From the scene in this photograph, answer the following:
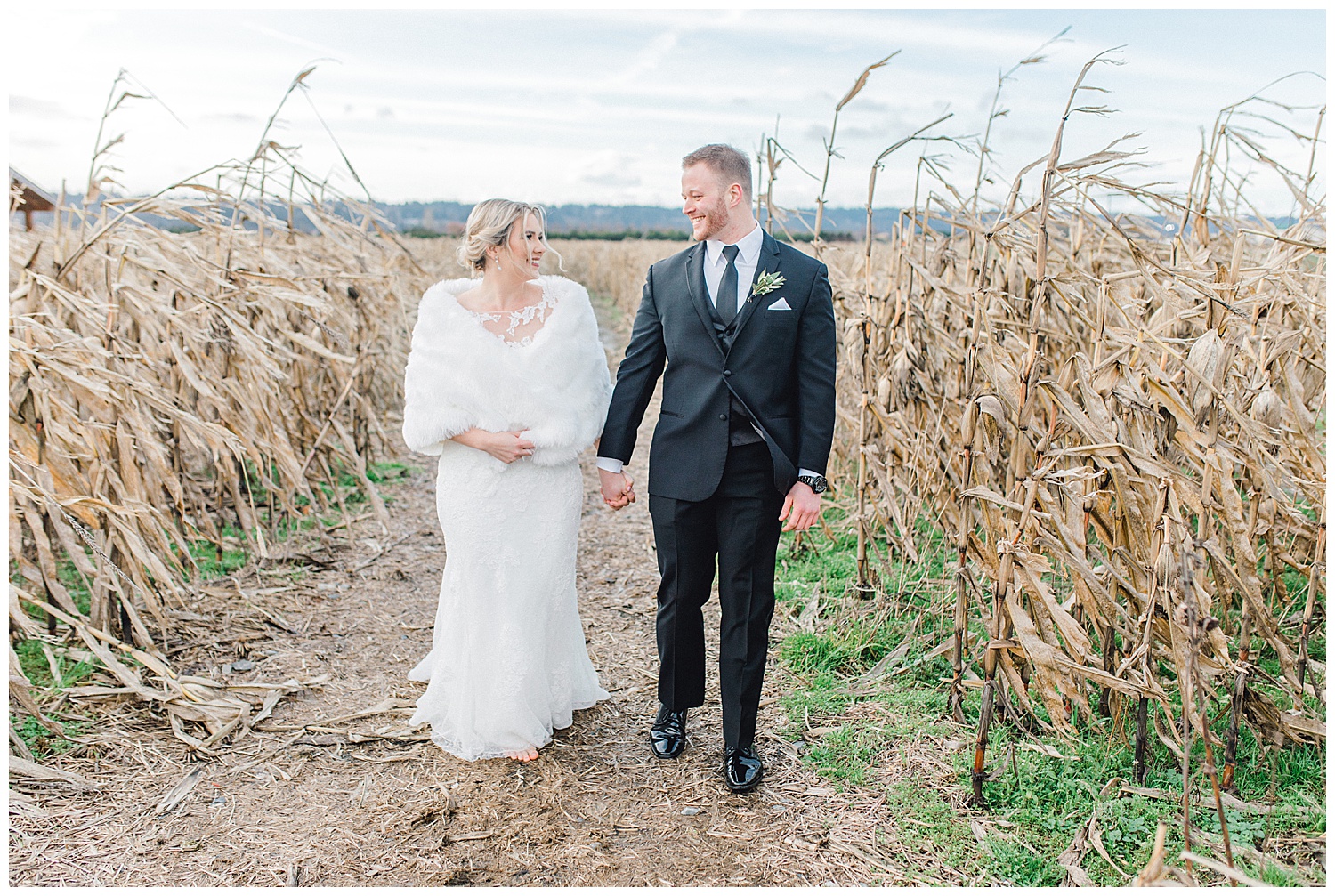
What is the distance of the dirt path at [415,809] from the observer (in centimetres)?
246

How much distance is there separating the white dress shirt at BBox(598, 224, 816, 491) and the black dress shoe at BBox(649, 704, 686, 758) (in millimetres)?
991

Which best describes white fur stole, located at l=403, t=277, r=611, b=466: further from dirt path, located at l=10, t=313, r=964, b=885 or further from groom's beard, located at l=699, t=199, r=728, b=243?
dirt path, located at l=10, t=313, r=964, b=885

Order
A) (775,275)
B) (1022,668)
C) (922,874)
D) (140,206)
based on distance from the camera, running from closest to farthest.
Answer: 1. (922,874)
2. (775,275)
3. (1022,668)
4. (140,206)

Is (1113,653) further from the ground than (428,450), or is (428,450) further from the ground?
(428,450)

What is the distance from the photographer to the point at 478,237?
9.37ft

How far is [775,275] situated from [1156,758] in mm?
1916

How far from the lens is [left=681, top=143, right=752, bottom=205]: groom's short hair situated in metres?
2.66

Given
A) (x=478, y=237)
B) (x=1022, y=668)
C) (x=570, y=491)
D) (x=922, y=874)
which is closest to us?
(x=922, y=874)

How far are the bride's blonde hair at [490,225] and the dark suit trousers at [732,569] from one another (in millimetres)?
905

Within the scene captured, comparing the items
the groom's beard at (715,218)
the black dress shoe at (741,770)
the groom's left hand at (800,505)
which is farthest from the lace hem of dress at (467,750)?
the groom's beard at (715,218)

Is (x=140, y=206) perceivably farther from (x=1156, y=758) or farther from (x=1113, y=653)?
(x=1156, y=758)

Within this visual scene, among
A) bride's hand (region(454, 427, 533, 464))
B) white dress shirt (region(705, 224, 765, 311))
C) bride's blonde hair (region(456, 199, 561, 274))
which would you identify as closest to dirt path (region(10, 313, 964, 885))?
bride's hand (region(454, 427, 533, 464))

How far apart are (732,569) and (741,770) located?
65 centimetres

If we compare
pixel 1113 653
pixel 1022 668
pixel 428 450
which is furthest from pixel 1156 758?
pixel 428 450
